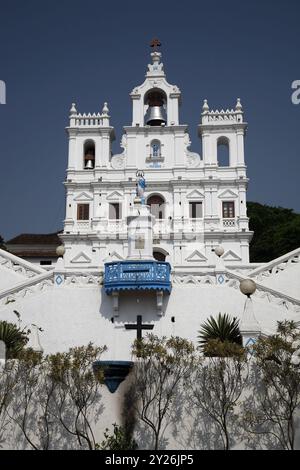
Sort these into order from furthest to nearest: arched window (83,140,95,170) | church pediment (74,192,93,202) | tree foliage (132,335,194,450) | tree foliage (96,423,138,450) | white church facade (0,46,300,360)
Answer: arched window (83,140,95,170) < church pediment (74,192,93,202) < white church facade (0,46,300,360) < tree foliage (132,335,194,450) < tree foliage (96,423,138,450)

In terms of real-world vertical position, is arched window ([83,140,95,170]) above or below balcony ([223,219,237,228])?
above

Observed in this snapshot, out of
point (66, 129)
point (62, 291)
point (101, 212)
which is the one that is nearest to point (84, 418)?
point (62, 291)

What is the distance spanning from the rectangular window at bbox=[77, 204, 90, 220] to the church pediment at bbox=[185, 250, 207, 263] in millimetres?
8114

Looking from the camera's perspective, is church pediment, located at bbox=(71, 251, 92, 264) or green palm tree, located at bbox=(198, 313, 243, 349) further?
church pediment, located at bbox=(71, 251, 92, 264)

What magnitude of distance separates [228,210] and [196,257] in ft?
14.5

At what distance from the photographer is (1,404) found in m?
15.5

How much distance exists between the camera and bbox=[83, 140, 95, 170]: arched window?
43.7m

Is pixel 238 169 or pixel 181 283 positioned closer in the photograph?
pixel 181 283

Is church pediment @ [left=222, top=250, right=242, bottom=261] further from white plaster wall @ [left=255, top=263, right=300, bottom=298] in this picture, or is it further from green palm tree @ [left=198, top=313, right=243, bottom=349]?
green palm tree @ [left=198, top=313, right=243, bottom=349]

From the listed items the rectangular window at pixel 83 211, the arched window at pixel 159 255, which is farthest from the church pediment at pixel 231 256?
the rectangular window at pixel 83 211

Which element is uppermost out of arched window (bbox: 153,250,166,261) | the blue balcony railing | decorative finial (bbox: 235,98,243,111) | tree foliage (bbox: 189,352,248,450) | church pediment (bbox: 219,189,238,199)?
decorative finial (bbox: 235,98,243,111)

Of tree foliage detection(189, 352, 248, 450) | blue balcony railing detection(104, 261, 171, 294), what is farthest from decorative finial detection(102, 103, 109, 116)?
tree foliage detection(189, 352, 248, 450)
